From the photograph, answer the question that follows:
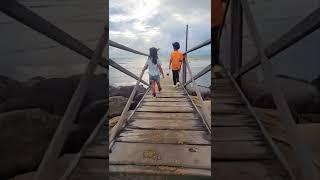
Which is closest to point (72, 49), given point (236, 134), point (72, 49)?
point (72, 49)

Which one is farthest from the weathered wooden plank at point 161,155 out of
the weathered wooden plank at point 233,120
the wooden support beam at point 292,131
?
the wooden support beam at point 292,131

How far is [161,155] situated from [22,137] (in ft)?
1.46

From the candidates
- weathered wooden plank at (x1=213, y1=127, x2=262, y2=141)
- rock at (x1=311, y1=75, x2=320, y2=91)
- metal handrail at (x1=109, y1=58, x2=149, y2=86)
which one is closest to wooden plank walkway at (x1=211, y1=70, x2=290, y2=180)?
weathered wooden plank at (x1=213, y1=127, x2=262, y2=141)

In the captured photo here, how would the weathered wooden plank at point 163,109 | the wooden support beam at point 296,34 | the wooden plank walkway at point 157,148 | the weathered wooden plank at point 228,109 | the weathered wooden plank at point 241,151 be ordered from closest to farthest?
the wooden support beam at point 296,34 → the weathered wooden plank at point 241,151 → the wooden plank walkway at point 157,148 → the weathered wooden plank at point 228,109 → the weathered wooden plank at point 163,109

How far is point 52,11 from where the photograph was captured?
119cm

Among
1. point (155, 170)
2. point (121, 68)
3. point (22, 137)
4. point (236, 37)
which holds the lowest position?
point (155, 170)

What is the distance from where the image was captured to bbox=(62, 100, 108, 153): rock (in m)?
1.12

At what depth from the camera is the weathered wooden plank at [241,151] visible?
1.06 meters

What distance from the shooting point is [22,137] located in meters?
1.16

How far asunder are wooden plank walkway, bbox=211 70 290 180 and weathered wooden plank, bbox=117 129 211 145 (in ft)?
0.24

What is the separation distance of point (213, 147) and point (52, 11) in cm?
66

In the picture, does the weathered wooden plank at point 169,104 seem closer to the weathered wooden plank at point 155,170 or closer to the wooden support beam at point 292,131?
the weathered wooden plank at point 155,170

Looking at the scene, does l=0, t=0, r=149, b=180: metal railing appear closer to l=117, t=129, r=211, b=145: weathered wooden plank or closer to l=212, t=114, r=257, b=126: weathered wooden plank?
l=117, t=129, r=211, b=145: weathered wooden plank

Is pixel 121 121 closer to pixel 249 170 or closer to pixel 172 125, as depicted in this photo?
pixel 172 125
